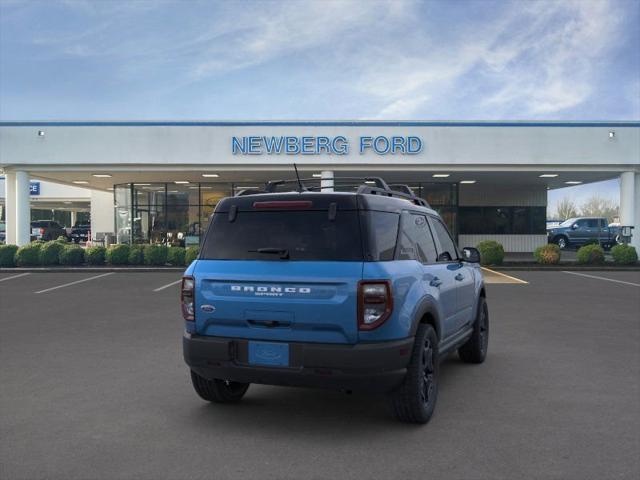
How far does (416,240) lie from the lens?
209 inches

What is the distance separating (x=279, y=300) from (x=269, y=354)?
420mm

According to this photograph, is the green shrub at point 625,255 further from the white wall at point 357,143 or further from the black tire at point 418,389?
the black tire at point 418,389

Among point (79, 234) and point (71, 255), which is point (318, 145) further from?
point (79, 234)

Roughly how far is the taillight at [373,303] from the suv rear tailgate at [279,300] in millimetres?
51

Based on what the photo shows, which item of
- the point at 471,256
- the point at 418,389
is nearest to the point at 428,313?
the point at 418,389

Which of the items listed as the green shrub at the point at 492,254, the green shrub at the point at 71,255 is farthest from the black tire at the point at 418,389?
the green shrub at the point at 71,255

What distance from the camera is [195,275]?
15.5 ft

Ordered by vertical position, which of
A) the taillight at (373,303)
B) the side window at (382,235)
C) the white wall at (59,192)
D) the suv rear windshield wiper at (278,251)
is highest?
the white wall at (59,192)

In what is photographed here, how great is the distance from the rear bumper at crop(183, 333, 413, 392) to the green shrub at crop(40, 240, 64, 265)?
60.3 ft

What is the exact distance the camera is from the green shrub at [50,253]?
20.8m

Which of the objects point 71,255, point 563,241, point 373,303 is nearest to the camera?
point 373,303

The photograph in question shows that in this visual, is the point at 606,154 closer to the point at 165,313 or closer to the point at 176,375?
the point at 165,313

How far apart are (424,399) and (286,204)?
1.96 meters

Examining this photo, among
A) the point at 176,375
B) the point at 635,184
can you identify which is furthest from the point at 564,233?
the point at 176,375
